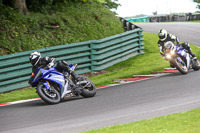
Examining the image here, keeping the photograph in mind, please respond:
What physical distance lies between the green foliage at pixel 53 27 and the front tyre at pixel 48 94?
569 cm

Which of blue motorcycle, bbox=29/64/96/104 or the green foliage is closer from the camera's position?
blue motorcycle, bbox=29/64/96/104

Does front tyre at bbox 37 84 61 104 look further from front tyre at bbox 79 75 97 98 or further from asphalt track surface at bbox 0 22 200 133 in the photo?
front tyre at bbox 79 75 97 98

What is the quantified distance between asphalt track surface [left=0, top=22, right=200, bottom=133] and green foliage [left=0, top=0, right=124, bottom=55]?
561cm

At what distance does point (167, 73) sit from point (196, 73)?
120 cm

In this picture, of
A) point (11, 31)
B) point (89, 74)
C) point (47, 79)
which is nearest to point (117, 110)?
point (47, 79)

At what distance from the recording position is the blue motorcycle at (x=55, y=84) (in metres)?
9.19

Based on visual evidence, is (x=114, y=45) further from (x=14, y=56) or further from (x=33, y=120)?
(x=33, y=120)

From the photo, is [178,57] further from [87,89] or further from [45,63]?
[45,63]

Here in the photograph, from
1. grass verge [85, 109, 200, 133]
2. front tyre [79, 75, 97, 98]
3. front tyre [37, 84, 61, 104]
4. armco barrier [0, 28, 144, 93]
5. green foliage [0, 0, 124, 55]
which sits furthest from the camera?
green foliage [0, 0, 124, 55]

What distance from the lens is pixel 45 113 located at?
8.29 metres

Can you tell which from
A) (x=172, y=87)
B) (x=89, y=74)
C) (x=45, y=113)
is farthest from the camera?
(x=89, y=74)

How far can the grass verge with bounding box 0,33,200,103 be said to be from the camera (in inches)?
470

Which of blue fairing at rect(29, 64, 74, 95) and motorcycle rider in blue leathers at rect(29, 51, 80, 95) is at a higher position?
motorcycle rider in blue leathers at rect(29, 51, 80, 95)

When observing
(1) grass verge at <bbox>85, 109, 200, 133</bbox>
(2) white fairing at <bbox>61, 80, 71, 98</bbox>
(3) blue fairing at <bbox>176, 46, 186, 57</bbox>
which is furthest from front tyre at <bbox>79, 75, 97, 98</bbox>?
(3) blue fairing at <bbox>176, 46, 186, 57</bbox>
